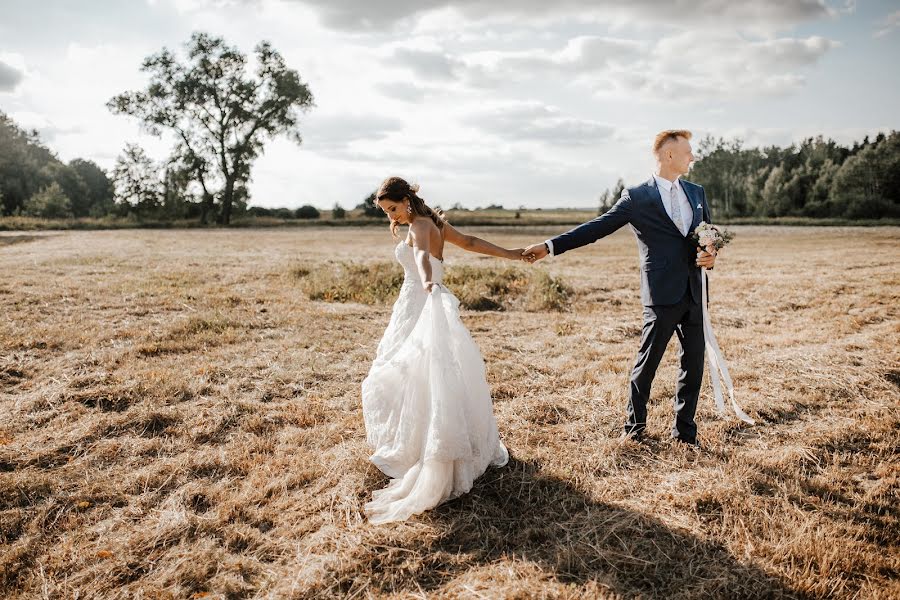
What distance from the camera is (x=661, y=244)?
512 cm

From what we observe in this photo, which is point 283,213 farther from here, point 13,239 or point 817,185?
point 817,185

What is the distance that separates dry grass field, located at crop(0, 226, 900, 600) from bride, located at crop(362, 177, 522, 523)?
0.25m

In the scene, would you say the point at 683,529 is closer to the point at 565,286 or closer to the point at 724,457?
the point at 724,457

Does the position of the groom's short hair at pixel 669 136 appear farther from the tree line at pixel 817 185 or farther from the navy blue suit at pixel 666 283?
the tree line at pixel 817 185

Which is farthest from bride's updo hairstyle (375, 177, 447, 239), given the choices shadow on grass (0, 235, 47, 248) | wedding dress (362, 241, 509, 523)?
shadow on grass (0, 235, 47, 248)

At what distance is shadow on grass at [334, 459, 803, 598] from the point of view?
3.62 metres

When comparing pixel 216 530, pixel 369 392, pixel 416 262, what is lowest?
pixel 216 530

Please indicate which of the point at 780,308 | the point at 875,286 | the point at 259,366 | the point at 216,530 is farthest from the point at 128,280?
the point at 875,286

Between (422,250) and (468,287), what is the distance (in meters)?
8.27

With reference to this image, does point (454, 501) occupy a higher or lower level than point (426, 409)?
lower

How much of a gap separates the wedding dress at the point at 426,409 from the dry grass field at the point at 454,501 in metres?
0.23

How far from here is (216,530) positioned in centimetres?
428

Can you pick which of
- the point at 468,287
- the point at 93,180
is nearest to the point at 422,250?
the point at 468,287

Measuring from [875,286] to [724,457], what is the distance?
1003cm
